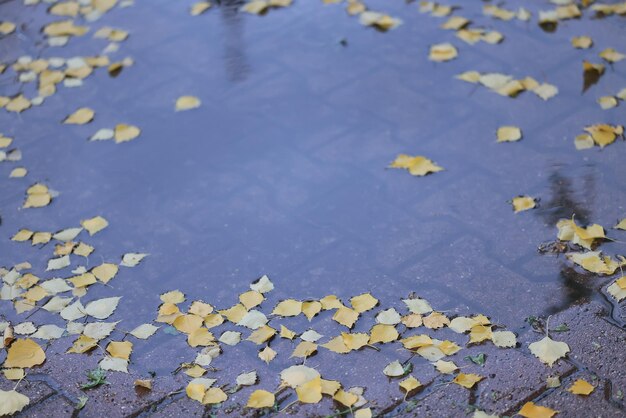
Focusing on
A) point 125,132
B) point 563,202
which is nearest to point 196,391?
point 563,202

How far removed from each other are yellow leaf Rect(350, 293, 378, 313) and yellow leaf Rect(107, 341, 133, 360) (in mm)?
931

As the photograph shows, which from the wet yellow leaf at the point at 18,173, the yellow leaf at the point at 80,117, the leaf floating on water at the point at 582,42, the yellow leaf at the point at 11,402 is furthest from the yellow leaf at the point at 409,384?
the leaf floating on water at the point at 582,42

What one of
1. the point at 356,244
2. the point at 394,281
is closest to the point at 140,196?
the point at 356,244

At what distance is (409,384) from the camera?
315cm

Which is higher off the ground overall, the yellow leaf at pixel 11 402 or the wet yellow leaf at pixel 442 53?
the wet yellow leaf at pixel 442 53

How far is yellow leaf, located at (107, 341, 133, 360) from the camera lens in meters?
3.45

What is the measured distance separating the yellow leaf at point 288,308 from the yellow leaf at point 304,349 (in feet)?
0.67

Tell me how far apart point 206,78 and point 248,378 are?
2.51m

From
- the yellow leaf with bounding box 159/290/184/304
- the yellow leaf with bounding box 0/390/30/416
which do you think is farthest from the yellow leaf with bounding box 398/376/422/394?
the yellow leaf with bounding box 0/390/30/416

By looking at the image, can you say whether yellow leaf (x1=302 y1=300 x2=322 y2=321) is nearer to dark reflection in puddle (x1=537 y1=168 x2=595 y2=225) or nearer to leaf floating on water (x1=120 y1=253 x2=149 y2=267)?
leaf floating on water (x1=120 y1=253 x2=149 y2=267)

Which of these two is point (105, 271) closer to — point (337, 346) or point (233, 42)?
point (337, 346)

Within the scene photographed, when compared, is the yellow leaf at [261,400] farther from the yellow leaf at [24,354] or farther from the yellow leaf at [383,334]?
the yellow leaf at [24,354]

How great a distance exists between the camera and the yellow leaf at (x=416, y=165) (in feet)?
14.4

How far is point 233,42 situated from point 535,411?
135 inches
